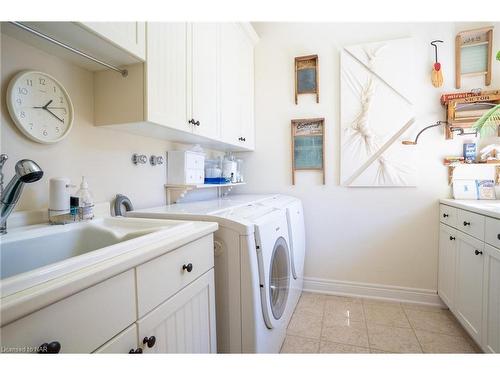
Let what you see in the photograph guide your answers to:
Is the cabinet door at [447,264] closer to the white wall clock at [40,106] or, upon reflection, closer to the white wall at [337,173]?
the white wall at [337,173]

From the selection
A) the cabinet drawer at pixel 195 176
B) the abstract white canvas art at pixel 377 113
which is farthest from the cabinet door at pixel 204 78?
the abstract white canvas art at pixel 377 113

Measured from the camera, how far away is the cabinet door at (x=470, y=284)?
4.81 ft

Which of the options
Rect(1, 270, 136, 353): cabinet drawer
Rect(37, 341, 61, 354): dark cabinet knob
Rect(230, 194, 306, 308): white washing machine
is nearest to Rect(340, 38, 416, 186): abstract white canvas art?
Rect(230, 194, 306, 308): white washing machine

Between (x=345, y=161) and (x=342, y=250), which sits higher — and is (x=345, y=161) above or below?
above

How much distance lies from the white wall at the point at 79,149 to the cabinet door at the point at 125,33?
348 mm

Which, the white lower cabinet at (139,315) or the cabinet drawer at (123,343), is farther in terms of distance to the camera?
the cabinet drawer at (123,343)

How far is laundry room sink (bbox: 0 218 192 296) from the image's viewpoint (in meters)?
0.61

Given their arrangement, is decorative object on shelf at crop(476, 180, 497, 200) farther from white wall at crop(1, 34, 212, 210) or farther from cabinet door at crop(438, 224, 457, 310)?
white wall at crop(1, 34, 212, 210)

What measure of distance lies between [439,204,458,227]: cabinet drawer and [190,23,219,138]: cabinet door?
1.84 metres

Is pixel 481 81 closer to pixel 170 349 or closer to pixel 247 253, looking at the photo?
pixel 247 253

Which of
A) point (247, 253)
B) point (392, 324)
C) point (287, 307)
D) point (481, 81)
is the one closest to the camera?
point (247, 253)

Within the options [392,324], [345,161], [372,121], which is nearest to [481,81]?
[372,121]

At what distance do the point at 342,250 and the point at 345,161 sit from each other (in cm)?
85
